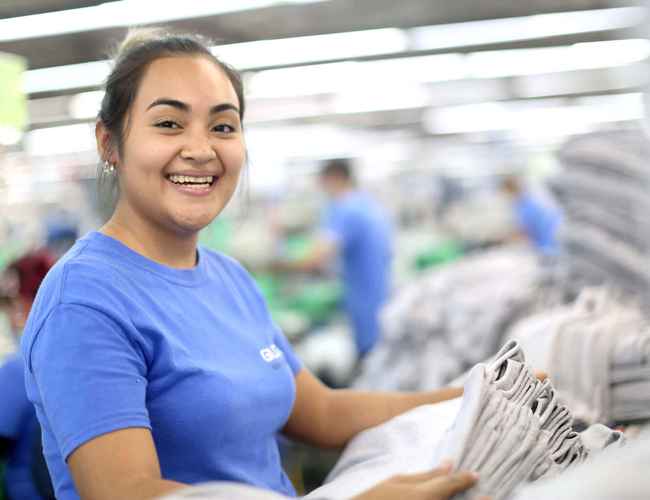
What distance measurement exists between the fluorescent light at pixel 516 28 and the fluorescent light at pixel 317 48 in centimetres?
18

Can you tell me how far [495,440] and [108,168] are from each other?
81cm

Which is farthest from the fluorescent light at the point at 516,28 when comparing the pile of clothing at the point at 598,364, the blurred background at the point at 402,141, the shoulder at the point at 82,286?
the shoulder at the point at 82,286

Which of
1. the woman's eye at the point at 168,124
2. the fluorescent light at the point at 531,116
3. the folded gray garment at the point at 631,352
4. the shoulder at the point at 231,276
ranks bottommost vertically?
the folded gray garment at the point at 631,352

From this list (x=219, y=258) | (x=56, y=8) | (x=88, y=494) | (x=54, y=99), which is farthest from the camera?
(x=54, y=99)

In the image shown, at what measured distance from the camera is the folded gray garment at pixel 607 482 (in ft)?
2.45

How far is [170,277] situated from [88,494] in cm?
37

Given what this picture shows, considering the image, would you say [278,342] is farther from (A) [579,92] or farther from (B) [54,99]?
(A) [579,92]

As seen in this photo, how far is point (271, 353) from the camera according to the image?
56.8 inches

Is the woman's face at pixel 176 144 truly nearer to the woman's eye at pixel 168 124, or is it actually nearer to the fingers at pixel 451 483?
the woman's eye at pixel 168 124

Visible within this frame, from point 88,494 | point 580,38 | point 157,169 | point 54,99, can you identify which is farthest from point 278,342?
point 580,38

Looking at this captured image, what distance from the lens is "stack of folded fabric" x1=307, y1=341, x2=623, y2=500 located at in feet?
3.40

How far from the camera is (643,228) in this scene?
217 centimetres

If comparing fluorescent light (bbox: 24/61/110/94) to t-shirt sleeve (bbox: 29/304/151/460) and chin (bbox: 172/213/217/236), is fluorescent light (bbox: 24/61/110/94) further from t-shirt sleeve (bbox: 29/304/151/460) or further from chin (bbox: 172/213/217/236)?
t-shirt sleeve (bbox: 29/304/151/460)

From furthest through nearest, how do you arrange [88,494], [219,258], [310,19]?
[310,19] → [219,258] → [88,494]
